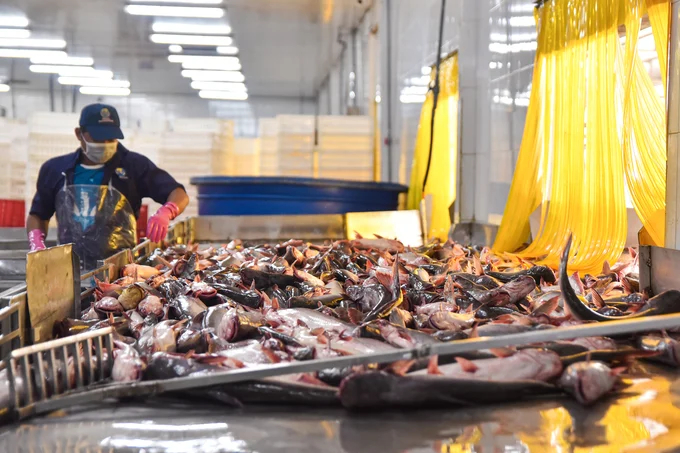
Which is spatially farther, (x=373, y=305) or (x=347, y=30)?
(x=347, y=30)

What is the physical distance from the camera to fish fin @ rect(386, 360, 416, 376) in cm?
216

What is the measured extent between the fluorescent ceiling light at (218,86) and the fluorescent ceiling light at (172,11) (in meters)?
10.1

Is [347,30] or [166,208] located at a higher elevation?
[347,30]

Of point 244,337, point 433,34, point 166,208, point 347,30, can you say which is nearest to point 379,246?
point 166,208

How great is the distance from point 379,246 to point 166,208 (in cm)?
192

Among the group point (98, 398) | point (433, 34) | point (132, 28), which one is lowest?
point (98, 398)

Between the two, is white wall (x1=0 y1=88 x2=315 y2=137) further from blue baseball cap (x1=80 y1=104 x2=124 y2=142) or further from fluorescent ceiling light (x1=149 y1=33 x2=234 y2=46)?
blue baseball cap (x1=80 y1=104 x2=124 y2=142)

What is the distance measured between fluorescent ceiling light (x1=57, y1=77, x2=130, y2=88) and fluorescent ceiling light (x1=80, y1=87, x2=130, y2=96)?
472 mm

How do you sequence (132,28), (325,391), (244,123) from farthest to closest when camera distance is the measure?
1. (244,123)
2. (132,28)
3. (325,391)

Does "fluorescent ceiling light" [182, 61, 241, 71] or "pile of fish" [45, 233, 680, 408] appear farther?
"fluorescent ceiling light" [182, 61, 241, 71]

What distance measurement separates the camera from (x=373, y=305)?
3.26 metres

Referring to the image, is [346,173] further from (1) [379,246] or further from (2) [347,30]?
(1) [379,246]

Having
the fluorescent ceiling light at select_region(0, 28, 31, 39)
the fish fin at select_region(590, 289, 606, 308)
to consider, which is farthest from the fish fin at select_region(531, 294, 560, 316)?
the fluorescent ceiling light at select_region(0, 28, 31, 39)

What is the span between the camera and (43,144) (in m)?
13.8
